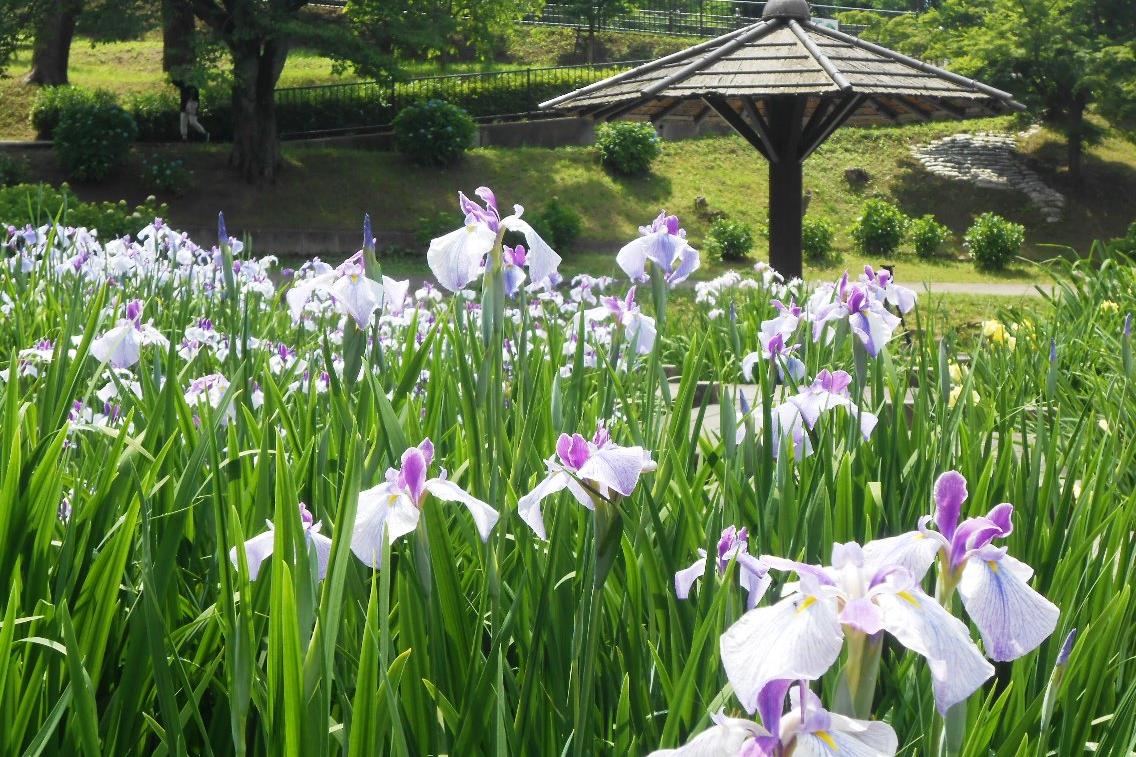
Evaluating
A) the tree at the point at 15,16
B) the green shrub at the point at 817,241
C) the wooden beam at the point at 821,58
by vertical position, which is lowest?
the green shrub at the point at 817,241

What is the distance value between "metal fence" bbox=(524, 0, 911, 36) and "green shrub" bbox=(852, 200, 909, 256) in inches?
615

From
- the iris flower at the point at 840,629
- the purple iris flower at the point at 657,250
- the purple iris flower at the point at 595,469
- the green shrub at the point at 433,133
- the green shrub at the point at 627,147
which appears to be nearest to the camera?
the iris flower at the point at 840,629

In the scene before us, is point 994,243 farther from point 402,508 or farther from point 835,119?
point 402,508

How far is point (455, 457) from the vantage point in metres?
1.86

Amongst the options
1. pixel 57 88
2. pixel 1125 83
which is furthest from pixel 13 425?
pixel 1125 83

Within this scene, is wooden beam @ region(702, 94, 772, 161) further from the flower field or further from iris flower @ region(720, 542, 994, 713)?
iris flower @ region(720, 542, 994, 713)

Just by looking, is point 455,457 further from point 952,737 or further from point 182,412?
point 952,737

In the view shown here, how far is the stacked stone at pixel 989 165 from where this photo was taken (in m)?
23.0

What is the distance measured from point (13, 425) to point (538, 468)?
30.0 inches

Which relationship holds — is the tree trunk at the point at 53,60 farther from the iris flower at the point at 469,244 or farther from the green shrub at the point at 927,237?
the iris flower at the point at 469,244

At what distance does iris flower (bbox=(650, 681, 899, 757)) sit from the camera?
0.63m

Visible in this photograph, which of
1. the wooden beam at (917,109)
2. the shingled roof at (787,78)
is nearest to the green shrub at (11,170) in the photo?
the shingled roof at (787,78)

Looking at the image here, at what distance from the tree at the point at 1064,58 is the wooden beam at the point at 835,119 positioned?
15097 mm

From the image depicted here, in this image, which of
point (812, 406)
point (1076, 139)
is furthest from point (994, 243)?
point (812, 406)
